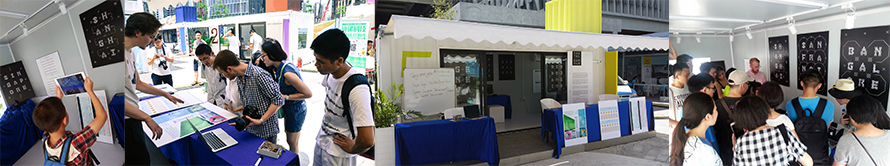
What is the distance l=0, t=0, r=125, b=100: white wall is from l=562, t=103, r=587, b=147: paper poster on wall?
12.0 feet

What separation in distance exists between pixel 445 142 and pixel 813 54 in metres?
3.17

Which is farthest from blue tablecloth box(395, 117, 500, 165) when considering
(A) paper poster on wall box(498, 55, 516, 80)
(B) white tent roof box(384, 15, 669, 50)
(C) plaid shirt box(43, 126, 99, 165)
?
(C) plaid shirt box(43, 126, 99, 165)

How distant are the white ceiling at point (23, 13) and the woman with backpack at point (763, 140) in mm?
4218

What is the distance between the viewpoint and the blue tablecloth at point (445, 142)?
110 inches

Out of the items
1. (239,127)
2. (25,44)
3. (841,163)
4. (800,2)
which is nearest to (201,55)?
(239,127)

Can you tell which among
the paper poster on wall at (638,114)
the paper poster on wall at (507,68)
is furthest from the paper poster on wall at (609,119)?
the paper poster on wall at (507,68)

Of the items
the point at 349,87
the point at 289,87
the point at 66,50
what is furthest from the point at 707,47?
the point at 66,50

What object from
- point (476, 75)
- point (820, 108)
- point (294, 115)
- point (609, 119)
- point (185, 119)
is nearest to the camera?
point (185, 119)

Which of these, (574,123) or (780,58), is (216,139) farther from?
(780,58)

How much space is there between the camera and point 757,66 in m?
2.71

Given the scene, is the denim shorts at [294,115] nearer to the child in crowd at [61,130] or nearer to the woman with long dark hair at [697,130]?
the child in crowd at [61,130]

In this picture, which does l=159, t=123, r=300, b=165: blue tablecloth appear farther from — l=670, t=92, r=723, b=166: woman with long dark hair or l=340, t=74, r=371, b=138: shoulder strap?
l=670, t=92, r=723, b=166: woman with long dark hair

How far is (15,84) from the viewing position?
1.54 m

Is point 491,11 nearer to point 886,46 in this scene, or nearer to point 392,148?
point 392,148
